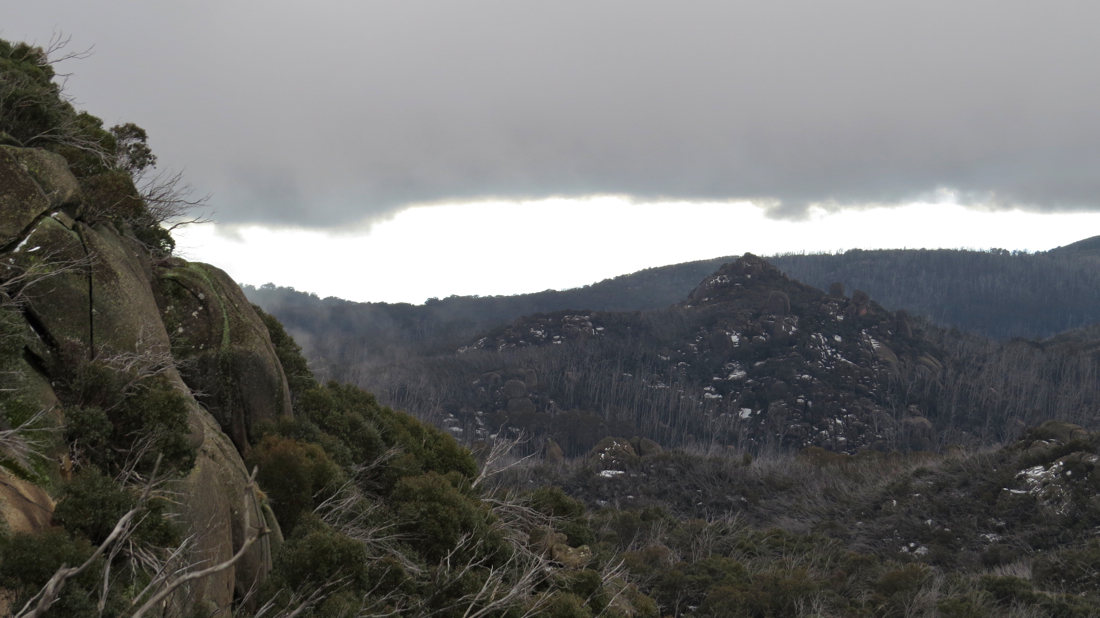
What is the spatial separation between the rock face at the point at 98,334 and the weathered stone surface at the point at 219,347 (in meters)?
0.05

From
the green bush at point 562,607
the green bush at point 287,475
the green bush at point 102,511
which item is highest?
the green bush at point 102,511

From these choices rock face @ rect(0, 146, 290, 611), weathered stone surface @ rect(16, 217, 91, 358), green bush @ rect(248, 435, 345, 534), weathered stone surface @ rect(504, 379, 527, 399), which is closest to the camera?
rock face @ rect(0, 146, 290, 611)

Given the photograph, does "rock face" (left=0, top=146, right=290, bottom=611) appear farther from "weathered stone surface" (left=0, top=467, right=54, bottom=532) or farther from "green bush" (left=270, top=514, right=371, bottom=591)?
"green bush" (left=270, top=514, right=371, bottom=591)

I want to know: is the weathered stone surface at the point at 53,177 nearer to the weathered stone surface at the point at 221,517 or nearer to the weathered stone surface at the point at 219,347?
the weathered stone surface at the point at 219,347

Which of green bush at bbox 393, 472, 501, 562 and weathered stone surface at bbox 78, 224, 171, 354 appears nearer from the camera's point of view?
weathered stone surface at bbox 78, 224, 171, 354

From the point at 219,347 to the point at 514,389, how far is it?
13729 cm

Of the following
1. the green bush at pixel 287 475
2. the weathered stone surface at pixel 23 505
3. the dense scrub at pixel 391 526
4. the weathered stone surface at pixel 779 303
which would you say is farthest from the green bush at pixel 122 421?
the weathered stone surface at pixel 779 303

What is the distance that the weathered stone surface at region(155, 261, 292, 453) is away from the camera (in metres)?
14.6

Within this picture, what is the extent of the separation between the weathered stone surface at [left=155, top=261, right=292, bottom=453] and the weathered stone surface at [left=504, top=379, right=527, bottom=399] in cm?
13463

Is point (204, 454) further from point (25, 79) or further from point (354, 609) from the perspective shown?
point (25, 79)

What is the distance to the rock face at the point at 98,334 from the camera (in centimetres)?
1028

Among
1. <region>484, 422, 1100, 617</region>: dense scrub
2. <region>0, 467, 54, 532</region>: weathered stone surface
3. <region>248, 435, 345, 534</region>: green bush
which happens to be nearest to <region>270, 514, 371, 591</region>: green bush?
<region>248, 435, 345, 534</region>: green bush

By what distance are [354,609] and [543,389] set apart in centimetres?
14394

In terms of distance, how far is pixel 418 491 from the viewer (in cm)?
1788
